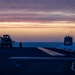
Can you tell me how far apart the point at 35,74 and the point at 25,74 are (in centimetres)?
55

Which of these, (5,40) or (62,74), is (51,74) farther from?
(5,40)

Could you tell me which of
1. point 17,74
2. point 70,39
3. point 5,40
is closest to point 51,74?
point 17,74

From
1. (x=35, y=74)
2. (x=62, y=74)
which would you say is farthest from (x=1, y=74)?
(x=62, y=74)

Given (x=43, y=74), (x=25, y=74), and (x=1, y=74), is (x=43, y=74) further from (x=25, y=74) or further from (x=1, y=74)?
(x=1, y=74)

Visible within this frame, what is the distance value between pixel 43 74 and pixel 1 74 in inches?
91.5

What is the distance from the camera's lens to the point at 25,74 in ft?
71.4

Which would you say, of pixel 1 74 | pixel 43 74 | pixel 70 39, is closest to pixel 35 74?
pixel 43 74

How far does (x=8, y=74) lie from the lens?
21.7 meters

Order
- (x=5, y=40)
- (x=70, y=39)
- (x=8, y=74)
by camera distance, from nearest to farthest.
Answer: (x=8, y=74) < (x=5, y=40) < (x=70, y=39)

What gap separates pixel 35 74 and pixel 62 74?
1494 millimetres

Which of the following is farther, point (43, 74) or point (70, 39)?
point (70, 39)

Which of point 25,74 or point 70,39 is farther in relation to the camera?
point 70,39

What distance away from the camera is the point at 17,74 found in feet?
71.4

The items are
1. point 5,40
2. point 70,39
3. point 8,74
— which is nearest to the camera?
point 8,74
